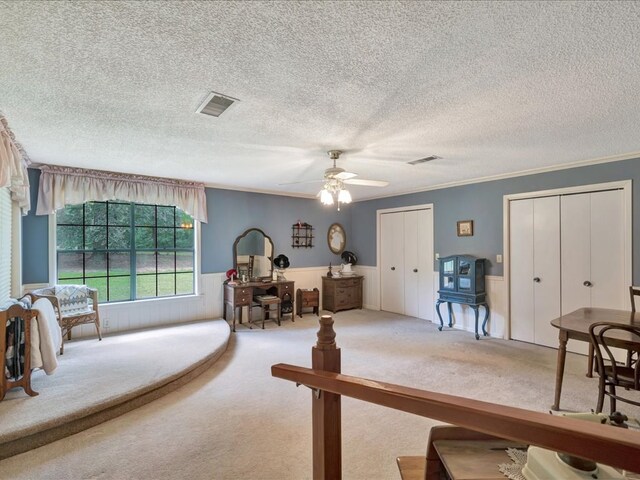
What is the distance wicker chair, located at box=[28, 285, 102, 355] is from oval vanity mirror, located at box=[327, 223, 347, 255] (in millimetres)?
4190

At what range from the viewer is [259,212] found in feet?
19.1

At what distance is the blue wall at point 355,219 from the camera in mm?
3934

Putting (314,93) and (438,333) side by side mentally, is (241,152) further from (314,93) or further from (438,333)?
(438,333)

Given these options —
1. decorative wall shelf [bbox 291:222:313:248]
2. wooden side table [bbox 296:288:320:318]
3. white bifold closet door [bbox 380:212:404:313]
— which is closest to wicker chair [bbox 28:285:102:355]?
wooden side table [bbox 296:288:320:318]

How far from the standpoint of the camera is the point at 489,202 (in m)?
4.79

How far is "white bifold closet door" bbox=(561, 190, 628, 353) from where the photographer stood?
11.9 ft

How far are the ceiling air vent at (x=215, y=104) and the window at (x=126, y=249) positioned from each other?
3.09 m

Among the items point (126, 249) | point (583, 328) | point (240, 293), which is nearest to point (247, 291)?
point (240, 293)

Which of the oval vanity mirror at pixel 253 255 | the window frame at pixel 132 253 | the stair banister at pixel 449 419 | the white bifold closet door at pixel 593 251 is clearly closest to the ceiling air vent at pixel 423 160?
the white bifold closet door at pixel 593 251

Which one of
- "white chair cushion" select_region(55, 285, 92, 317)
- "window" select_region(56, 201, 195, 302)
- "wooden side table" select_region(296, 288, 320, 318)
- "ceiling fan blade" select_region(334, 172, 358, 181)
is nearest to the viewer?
"ceiling fan blade" select_region(334, 172, 358, 181)

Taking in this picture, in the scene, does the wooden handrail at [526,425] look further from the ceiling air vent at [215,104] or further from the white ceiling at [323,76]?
the ceiling air vent at [215,104]

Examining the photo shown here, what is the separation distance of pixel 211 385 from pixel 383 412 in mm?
1676

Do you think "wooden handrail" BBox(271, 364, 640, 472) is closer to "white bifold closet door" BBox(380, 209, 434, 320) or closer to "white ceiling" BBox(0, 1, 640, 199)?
"white ceiling" BBox(0, 1, 640, 199)

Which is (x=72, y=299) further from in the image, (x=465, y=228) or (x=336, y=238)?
(x=465, y=228)
